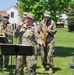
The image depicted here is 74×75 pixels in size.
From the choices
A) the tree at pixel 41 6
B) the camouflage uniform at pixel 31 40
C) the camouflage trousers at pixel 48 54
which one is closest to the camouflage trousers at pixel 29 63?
the camouflage uniform at pixel 31 40

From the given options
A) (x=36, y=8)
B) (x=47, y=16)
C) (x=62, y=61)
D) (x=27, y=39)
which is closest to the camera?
(x=27, y=39)

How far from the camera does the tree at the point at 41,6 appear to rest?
825 inches

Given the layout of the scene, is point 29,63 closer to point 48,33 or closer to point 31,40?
point 31,40

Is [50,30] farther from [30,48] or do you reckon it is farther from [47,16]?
[30,48]

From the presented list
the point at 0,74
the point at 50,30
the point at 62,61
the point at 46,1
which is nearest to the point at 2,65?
the point at 0,74

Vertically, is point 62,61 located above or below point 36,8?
below

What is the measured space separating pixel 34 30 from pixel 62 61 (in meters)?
6.81

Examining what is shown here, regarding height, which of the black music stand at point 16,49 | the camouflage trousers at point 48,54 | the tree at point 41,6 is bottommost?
the camouflage trousers at point 48,54

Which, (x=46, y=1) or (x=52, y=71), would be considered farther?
(x=46, y=1)

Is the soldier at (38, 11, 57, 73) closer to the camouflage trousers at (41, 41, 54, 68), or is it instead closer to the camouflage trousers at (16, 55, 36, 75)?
the camouflage trousers at (41, 41, 54, 68)

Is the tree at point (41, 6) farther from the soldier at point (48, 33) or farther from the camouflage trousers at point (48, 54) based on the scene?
the soldier at point (48, 33)

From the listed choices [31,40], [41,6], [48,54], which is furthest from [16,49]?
[41,6]

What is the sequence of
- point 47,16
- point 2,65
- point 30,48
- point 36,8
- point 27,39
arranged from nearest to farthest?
point 30,48 → point 27,39 → point 47,16 → point 2,65 → point 36,8

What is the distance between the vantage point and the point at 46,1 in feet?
70.2
